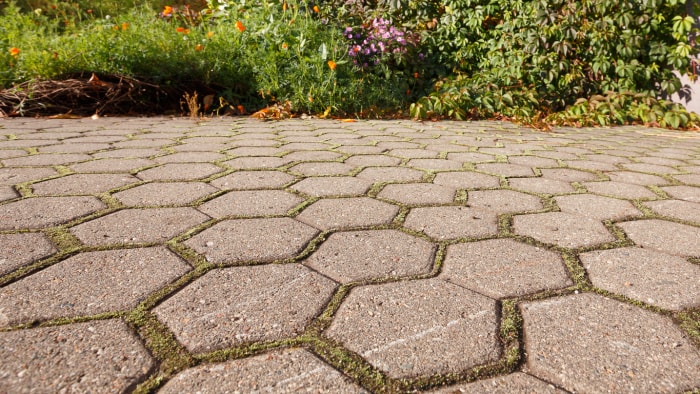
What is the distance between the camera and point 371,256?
50.9 inches

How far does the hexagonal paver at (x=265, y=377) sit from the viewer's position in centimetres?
77

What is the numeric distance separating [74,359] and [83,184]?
48.2 inches

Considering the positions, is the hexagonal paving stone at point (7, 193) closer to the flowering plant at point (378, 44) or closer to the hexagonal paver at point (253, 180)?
the hexagonal paver at point (253, 180)

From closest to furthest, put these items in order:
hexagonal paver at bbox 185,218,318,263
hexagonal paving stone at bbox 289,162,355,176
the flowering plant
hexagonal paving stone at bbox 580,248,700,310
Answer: hexagonal paving stone at bbox 580,248,700,310 → hexagonal paver at bbox 185,218,318,263 → hexagonal paving stone at bbox 289,162,355,176 → the flowering plant

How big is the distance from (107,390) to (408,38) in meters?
5.01

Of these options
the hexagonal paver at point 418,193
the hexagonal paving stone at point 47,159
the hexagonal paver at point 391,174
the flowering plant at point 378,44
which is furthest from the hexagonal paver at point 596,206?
the flowering plant at point 378,44

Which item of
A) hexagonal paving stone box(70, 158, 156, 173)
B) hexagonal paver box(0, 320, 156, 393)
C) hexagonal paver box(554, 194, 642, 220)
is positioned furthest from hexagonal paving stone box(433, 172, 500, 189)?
hexagonal paver box(0, 320, 156, 393)

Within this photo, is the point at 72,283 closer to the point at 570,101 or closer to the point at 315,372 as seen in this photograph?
the point at 315,372

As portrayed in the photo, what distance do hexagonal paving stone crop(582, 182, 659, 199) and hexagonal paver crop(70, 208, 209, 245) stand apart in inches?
60.0

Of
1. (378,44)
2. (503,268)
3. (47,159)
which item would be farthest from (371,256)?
(378,44)

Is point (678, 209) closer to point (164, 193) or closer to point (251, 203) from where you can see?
point (251, 203)

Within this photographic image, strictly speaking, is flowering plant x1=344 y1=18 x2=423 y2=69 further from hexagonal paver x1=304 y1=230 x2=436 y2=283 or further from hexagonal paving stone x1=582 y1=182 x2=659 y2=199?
hexagonal paver x1=304 y1=230 x2=436 y2=283

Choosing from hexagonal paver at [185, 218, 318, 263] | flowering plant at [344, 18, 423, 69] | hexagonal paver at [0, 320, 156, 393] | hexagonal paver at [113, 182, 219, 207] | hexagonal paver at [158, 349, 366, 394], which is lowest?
hexagonal paver at [113, 182, 219, 207]

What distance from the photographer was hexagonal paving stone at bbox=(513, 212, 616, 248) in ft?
4.70
